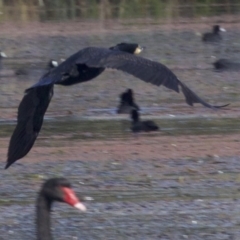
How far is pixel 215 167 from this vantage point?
29.7 feet

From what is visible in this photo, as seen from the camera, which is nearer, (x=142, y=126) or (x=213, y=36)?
(x=142, y=126)

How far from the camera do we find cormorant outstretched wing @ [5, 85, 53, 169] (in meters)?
7.86

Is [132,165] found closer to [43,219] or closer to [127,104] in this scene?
[127,104]

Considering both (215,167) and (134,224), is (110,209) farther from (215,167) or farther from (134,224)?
(215,167)

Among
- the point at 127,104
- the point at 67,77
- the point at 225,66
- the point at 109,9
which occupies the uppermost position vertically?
the point at 67,77

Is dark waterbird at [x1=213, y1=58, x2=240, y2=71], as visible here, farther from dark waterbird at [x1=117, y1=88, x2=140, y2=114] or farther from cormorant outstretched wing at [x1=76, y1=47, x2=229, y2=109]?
cormorant outstretched wing at [x1=76, y1=47, x2=229, y2=109]

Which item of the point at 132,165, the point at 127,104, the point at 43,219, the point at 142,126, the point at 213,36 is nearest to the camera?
the point at 43,219

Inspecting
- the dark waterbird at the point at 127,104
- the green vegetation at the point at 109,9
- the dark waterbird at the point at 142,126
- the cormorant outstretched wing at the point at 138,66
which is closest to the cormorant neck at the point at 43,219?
the cormorant outstretched wing at the point at 138,66

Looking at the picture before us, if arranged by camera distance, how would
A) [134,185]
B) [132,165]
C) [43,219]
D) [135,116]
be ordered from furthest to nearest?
[135,116] → [132,165] → [134,185] → [43,219]

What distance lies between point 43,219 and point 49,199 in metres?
0.12

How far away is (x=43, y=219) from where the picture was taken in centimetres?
579

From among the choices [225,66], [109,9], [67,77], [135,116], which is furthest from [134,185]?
[109,9]

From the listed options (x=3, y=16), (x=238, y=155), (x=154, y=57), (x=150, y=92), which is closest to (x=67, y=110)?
(x=150, y=92)

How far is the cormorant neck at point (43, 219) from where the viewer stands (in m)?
5.77
